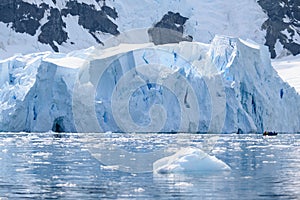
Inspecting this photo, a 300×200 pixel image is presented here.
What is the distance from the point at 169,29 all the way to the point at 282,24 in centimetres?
2003

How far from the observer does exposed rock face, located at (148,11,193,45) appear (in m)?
86.4

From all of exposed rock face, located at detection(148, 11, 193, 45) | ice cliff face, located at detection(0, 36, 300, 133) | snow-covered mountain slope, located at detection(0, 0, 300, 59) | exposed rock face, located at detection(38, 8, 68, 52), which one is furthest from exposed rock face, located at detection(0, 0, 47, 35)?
ice cliff face, located at detection(0, 36, 300, 133)

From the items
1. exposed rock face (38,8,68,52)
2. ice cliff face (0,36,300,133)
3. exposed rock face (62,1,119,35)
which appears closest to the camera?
ice cliff face (0,36,300,133)

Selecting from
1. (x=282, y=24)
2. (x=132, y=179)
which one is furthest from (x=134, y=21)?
(x=132, y=179)

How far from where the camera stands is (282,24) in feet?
355

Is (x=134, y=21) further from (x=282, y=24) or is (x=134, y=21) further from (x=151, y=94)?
(x=151, y=94)

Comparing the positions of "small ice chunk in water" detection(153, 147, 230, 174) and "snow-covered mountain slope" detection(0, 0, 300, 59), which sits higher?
"snow-covered mountain slope" detection(0, 0, 300, 59)

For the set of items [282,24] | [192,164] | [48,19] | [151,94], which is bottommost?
[151,94]

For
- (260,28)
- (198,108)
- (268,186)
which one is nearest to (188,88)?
(198,108)

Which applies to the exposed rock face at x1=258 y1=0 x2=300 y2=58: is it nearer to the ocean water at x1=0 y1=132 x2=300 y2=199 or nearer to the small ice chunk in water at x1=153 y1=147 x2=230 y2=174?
the ocean water at x1=0 y1=132 x2=300 y2=199

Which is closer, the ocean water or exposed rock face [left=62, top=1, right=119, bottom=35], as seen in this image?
the ocean water

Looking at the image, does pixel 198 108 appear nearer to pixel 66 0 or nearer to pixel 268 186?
pixel 268 186

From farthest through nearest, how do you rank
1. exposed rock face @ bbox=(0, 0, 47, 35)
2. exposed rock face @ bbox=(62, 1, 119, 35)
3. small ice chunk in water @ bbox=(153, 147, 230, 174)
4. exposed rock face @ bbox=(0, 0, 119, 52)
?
exposed rock face @ bbox=(62, 1, 119, 35)
exposed rock face @ bbox=(0, 0, 119, 52)
exposed rock face @ bbox=(0, 0, 47, 35)
small ice chunk in water @ bbox=(153, 147, 230, 174)

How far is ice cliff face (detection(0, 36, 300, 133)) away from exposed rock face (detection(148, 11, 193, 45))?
32.5 m
